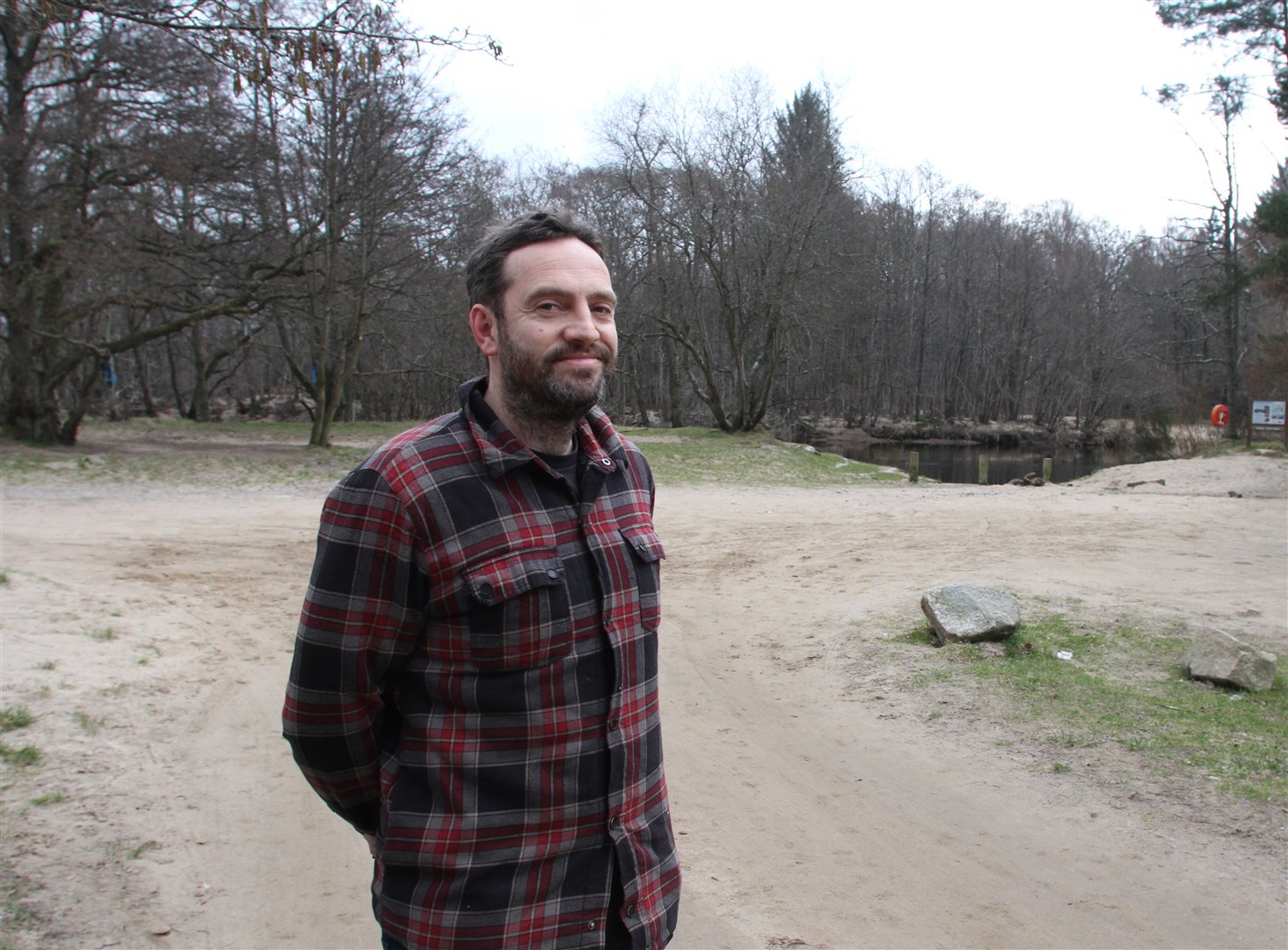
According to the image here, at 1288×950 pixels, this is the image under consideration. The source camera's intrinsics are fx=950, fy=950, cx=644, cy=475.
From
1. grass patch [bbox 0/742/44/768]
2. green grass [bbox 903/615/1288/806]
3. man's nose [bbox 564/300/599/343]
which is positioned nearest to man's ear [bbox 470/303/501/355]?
man's nose [bbox 564/300/599/343]

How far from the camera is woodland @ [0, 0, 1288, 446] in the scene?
1758cm

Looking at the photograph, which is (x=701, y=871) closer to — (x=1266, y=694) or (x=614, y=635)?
(x=614, y=635)

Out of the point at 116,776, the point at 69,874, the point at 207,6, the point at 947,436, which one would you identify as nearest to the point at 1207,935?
the point at 69,874

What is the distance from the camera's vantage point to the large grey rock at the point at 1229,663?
6.40 m

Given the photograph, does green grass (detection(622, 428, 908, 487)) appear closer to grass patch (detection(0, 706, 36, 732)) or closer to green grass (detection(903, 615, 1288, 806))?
green grass (detection(903, 615, 1288, 806))

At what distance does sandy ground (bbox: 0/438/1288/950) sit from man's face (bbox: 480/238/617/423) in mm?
2624

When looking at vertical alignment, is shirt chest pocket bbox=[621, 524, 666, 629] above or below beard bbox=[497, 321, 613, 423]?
below

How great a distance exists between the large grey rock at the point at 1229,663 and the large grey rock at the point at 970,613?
50.2 inches

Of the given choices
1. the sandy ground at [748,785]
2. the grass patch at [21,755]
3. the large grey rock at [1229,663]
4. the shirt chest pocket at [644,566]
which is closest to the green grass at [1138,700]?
the large grey rock at [1229,663]

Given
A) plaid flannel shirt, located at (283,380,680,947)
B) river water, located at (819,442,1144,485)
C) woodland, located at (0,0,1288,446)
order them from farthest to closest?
river water, located at (819,442,1144,485) < woodland, located at (0,0,1288,446) < plaid flannel shirt, located at (283,380,680,947)

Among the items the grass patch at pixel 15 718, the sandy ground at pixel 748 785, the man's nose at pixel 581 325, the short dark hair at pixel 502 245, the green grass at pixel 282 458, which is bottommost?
the sandy ground at pixel 748 785

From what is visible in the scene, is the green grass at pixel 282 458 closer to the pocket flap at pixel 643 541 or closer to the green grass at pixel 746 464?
the green grass at pixel 746 464

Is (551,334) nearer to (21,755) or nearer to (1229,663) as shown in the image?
(21,755)

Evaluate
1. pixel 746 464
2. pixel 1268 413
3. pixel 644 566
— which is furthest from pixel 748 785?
pixel 1268 413
